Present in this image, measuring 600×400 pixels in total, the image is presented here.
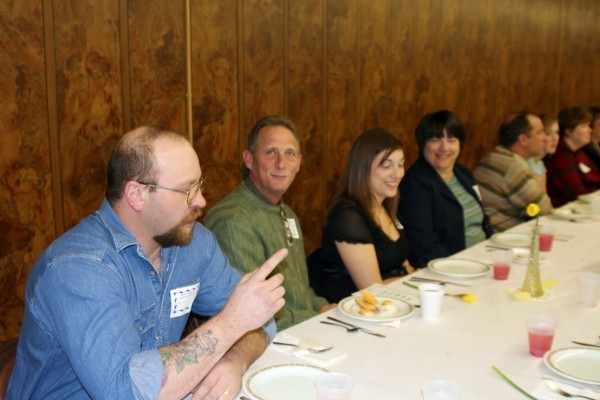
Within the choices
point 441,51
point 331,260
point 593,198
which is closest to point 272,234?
point 331,260

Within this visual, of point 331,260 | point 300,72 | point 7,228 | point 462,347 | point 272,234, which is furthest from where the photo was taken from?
point 300,72

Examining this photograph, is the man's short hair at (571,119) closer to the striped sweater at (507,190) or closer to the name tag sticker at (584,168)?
the name tag sticker at (584,168)

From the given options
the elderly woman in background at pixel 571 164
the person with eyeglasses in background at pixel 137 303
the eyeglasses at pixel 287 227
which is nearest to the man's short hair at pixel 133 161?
the person with eyeglasses in background at pixel 137 303

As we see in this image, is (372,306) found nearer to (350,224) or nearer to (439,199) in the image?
(350,224)

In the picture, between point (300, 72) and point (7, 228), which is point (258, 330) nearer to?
point (7, 228)

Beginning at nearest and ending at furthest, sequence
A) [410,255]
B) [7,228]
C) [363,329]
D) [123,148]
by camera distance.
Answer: [123,148] → [363,329] → [7,228] → [410,255]

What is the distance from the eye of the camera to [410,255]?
3408 millimetres

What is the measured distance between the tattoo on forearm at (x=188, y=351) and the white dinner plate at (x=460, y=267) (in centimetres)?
125

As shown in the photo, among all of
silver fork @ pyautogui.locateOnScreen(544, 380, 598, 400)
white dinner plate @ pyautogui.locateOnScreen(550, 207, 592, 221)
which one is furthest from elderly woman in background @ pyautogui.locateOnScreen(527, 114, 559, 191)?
silver fork @ pyautogui.locateOnScreen(544, 380, 598, 400)

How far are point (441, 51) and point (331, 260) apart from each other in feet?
12.4

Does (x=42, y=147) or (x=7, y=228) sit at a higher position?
(x=42, y=147)

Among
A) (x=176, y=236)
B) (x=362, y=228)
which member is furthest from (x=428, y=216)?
(x=176, y=236)

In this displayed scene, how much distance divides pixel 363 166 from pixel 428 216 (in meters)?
0.67

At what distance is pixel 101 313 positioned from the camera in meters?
1.40
